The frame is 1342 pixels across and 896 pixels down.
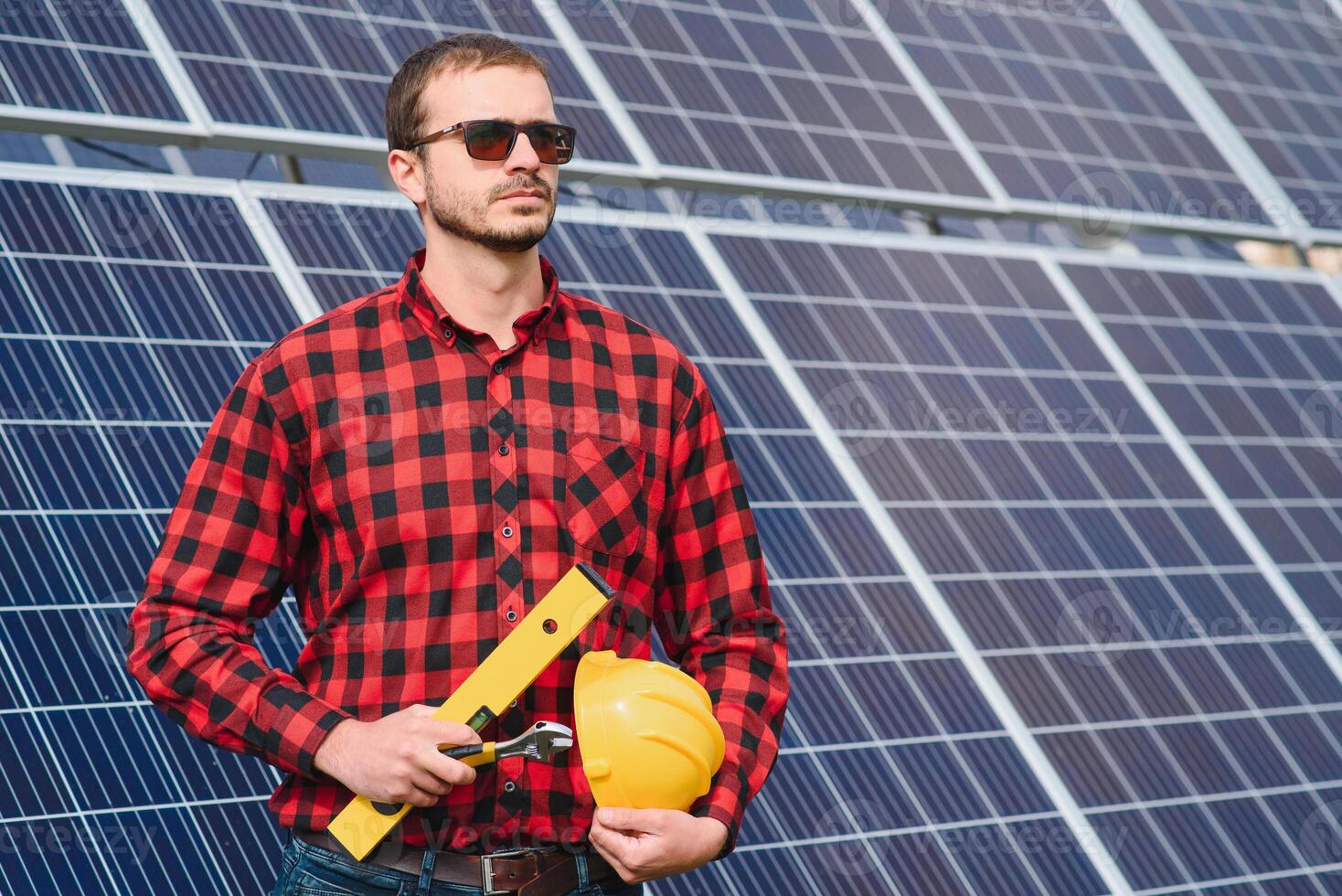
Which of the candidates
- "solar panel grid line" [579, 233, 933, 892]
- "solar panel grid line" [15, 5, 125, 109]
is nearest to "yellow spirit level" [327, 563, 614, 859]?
"solar panel grid line" [579, 233, 933, 892]

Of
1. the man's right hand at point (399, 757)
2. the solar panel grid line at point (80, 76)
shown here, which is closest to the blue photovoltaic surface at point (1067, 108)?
the solar panel grid line at point (80, 76)

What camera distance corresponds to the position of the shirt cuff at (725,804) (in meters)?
3.05

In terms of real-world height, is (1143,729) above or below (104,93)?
below

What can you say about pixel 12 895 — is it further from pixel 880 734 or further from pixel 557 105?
pixel 557 105

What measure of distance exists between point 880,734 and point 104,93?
137 inches

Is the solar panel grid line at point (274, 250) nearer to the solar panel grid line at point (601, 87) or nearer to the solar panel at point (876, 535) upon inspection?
the solar panel at point (876, 535)

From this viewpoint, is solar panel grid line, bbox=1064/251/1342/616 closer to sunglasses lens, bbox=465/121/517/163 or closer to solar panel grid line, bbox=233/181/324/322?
solar panel grid line, bbox=233/181/324/322

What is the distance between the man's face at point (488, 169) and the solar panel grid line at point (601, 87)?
2990 mm

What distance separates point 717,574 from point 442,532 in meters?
0.64

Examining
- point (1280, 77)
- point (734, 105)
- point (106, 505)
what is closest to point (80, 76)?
point (106, 505)

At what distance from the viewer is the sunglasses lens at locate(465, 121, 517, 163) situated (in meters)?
3.03

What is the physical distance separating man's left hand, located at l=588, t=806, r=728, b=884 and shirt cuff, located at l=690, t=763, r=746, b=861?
13 cm

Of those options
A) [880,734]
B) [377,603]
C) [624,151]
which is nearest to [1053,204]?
[624,151]

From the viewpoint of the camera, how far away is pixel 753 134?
652 cm
